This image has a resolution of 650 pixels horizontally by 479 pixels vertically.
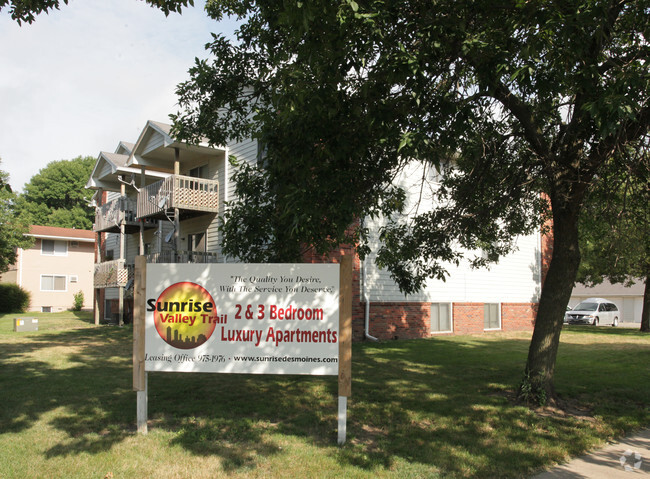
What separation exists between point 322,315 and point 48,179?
2379 inches

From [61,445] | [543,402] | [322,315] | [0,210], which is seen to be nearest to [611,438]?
[543,402]

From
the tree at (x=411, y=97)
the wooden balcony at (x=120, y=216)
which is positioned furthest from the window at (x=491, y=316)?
the wooden balcony at (x=120, y=216)

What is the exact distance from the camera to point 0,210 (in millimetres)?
28078

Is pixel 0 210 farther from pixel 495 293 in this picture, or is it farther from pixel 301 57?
pixel 301 57

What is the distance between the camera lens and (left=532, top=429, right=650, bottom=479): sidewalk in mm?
5305

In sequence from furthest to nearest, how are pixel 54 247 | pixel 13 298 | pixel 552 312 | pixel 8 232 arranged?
pixel 54 247 → pixel 13 298 → pixel 8 232 → pixel 552 312

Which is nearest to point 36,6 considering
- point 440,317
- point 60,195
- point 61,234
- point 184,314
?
point 184,314

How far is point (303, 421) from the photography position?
7.23 m

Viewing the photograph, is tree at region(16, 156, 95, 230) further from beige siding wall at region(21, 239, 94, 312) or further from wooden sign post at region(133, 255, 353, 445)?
wooden sign post at region(133, 255, 353, 445)

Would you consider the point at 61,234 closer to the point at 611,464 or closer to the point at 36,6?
the point at 36,6

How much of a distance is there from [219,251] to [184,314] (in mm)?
13027

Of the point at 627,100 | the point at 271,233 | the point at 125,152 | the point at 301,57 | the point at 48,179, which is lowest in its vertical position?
the point at 271,233

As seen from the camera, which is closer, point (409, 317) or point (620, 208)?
point (620, 208)

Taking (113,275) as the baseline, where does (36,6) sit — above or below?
above
